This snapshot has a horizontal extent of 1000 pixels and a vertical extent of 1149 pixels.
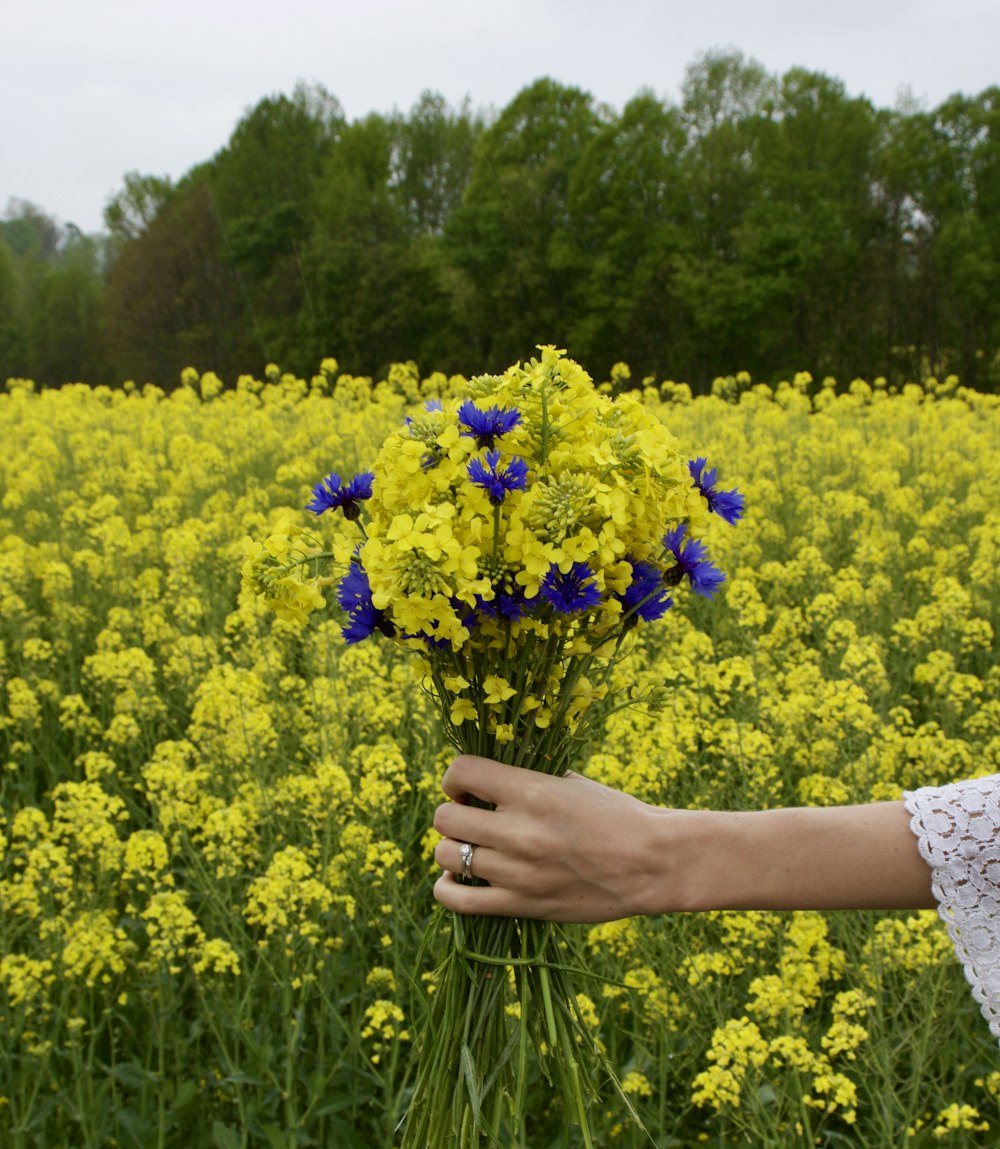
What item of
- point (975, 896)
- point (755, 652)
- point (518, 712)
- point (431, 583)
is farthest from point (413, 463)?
point (755, 652)

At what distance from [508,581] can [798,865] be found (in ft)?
1.69

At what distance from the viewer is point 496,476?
3.75ft

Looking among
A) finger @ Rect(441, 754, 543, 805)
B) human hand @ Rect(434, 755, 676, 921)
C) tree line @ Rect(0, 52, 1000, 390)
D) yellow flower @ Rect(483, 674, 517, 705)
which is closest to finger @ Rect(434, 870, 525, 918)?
human hand @ Rect(434, 755, 676, 921)

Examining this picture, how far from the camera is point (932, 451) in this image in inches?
323

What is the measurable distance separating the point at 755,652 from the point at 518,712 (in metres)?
2.70

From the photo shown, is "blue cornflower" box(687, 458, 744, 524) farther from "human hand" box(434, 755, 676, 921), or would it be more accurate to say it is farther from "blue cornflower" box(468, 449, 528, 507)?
"human hand" box(434, 755, 676, 921)

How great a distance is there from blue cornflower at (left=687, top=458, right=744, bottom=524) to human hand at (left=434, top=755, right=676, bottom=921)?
378 mm

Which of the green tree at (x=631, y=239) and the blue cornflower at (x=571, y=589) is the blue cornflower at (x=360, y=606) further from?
the green tree at (x=631, y=239)

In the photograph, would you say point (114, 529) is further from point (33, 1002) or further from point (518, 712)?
point (518, 712)

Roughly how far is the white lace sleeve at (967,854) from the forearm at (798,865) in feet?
0.08

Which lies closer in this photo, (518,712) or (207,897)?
(518,712)

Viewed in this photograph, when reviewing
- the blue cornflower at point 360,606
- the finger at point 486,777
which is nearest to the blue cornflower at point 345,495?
the blue cornflower at point 360,606

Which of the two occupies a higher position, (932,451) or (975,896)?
(932,451)

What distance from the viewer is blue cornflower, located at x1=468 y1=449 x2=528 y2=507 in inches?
44.9
